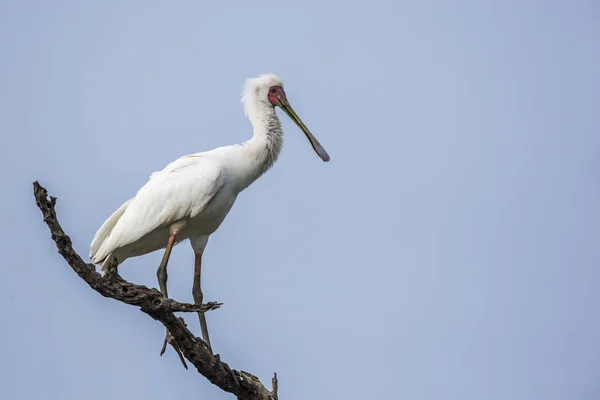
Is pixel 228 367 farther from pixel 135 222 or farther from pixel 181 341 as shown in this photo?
pixel 135 222

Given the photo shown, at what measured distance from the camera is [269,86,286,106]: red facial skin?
14656 mm

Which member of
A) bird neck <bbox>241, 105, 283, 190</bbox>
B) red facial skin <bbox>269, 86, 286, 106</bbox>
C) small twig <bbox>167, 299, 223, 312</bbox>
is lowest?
small twig <bbox>167, 299, 223, 312</bbox>

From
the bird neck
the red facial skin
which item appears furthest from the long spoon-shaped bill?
the bird neck

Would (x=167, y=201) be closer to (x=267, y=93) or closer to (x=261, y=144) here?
(x=261, y=144)

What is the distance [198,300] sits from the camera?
1362cm

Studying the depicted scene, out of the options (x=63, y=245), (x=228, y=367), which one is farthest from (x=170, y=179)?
(x=63, y=245)

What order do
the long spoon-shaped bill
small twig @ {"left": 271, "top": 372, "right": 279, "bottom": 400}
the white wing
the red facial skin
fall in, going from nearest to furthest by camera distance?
1. small twig @ {"left": 271, "top": 372, "right": 279, "bottom": 400}
2. the white wing
3. the red facial skin
4. the long spoon-shaped bill

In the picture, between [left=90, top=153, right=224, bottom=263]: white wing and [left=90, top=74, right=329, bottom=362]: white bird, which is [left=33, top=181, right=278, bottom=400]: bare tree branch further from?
[left=90, top=153, right=224, bottom=263]: white wing

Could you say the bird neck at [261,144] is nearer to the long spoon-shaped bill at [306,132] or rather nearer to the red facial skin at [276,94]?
the red facial skin at [276,94]

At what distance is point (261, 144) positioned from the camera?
A: 13836mm

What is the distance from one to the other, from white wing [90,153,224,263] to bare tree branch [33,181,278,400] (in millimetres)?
2104

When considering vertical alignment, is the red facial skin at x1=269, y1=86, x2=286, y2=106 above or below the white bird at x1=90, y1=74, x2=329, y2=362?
above

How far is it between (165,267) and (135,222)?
670mm

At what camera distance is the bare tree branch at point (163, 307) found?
982 cm
